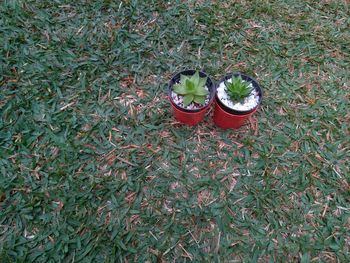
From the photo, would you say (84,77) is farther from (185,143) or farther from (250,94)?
(250,94)

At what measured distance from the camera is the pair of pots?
1.70 m

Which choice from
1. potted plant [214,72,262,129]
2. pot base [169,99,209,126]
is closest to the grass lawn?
pot base [169,99,209,126]

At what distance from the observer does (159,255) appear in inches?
61.7

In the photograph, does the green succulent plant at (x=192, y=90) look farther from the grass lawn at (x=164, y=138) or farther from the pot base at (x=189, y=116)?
the grass lawn at (x=164, y=138)

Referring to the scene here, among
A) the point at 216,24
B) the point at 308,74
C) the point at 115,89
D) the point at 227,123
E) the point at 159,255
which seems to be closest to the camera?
the point at 159,255

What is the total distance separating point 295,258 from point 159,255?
2.29 ft

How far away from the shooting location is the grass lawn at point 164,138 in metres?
1.62

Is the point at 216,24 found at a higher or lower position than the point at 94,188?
higher

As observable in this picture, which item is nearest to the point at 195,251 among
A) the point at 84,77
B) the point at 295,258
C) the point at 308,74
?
the point at 295,258

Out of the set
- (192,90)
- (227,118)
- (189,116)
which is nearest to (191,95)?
(192,90)

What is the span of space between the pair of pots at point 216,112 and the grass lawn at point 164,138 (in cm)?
8

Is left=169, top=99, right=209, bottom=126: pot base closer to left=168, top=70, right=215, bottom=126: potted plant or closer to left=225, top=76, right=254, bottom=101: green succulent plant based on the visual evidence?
left=168, top=70, right=215, bottom=126: potted plant

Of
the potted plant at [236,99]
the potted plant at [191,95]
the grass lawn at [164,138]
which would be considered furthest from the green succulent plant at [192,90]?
the grass lawn at [164,138]

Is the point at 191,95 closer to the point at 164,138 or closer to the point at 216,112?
the point at 216,112
